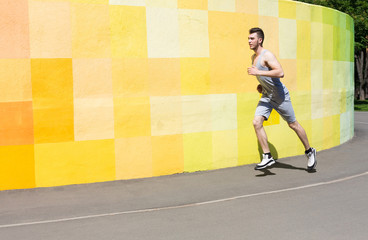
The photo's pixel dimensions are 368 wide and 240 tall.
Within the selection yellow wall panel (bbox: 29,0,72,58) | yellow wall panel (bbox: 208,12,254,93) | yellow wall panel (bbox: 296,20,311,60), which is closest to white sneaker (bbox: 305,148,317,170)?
yellow wall panel (bbox: 208,12,254,93)

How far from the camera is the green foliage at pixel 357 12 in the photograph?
25.3 m

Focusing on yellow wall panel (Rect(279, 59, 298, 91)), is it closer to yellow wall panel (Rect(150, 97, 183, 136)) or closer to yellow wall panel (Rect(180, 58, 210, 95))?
yellow wall panel (Rect(180, 58, 210, 95))

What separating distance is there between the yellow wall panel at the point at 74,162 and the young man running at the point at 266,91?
2.16m

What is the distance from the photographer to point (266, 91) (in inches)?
271

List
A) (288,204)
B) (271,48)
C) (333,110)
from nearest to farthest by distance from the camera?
1. (288,204)
2. (271,48)
3. (333,110)

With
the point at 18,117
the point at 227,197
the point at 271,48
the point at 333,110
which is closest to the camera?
the point at 227,197

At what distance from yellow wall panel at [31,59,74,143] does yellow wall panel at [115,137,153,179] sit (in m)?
0.72

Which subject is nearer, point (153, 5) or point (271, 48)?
point (153, 5)

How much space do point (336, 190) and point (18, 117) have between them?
4.16m

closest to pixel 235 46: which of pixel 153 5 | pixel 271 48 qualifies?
pixel 271 48

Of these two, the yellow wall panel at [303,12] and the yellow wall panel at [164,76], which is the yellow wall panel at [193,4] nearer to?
the yellow wall panel at [164,76]

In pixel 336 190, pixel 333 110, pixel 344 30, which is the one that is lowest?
pixel 336 190

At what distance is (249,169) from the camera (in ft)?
23.4

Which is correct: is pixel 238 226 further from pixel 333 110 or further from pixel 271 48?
pixel 333 110
